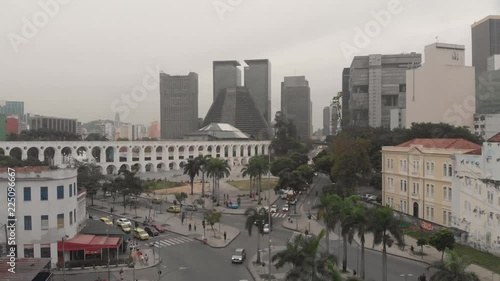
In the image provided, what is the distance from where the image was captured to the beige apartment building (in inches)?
1693

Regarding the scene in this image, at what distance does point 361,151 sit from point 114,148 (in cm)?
7085

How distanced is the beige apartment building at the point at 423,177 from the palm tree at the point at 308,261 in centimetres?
2388

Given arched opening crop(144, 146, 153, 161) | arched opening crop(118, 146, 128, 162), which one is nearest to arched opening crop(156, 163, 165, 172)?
arched opening crop(144, 146, 153, 161)

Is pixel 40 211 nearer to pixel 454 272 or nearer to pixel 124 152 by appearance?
pixel 454 272

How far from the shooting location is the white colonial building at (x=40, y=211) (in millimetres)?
33062

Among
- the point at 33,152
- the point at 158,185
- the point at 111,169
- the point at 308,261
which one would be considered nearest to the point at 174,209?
the point at 158,185

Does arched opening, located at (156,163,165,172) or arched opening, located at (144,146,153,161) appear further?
arched opening, located at (156,163,165,172)

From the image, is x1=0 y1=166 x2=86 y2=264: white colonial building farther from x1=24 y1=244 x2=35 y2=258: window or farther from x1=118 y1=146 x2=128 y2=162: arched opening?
x1=118 y1=146 x2=128 y2=162: arched opening

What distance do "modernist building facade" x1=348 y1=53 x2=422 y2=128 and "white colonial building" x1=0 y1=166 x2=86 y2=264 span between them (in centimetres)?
15549

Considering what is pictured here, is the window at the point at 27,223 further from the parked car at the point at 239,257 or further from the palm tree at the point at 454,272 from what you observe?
the palm tree at the point at 454,272

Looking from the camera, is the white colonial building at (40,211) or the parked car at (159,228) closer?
the white colonial building at (40,211)

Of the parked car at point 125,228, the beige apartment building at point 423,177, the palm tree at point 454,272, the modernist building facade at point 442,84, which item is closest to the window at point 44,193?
the parked car at point 125,228

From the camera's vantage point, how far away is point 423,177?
46469 mm

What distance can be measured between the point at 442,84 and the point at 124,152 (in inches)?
3338
